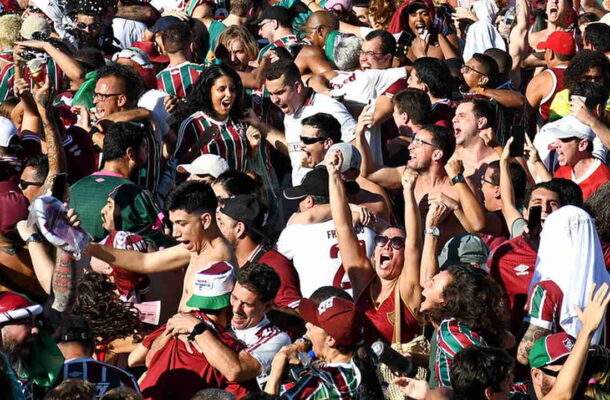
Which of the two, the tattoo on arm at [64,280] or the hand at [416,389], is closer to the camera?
the hand at [416,389]

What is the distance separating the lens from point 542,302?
693 centimetres

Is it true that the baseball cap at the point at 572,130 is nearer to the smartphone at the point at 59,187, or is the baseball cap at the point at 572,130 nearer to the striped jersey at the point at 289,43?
the striped jersey at the point at 289,43

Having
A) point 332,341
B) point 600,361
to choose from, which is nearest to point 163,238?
point 332,341

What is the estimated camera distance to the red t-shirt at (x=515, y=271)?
7395 millimetres

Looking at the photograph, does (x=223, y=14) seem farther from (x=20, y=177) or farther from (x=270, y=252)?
(x=270, y=252)

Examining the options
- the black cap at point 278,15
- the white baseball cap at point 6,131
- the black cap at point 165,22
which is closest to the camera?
the white baseball cap at point 6,131

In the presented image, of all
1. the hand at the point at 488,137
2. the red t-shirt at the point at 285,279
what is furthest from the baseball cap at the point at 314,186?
the hand at the point at 488,137

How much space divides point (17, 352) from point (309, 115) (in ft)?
13.5

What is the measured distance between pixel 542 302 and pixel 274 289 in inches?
54.9

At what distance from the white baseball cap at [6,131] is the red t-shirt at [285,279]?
1936 mm

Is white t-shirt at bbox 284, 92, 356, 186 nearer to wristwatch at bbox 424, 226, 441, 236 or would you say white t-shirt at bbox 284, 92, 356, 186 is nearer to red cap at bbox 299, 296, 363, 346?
wristwatch at bbox 424, 226, 441, 236

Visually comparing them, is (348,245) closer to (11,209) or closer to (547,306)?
(547,306)

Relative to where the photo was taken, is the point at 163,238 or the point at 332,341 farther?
the point at 163,238

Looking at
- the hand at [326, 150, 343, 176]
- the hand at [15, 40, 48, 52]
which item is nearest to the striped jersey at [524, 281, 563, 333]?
the hand at [326, 150, 343, 176]
